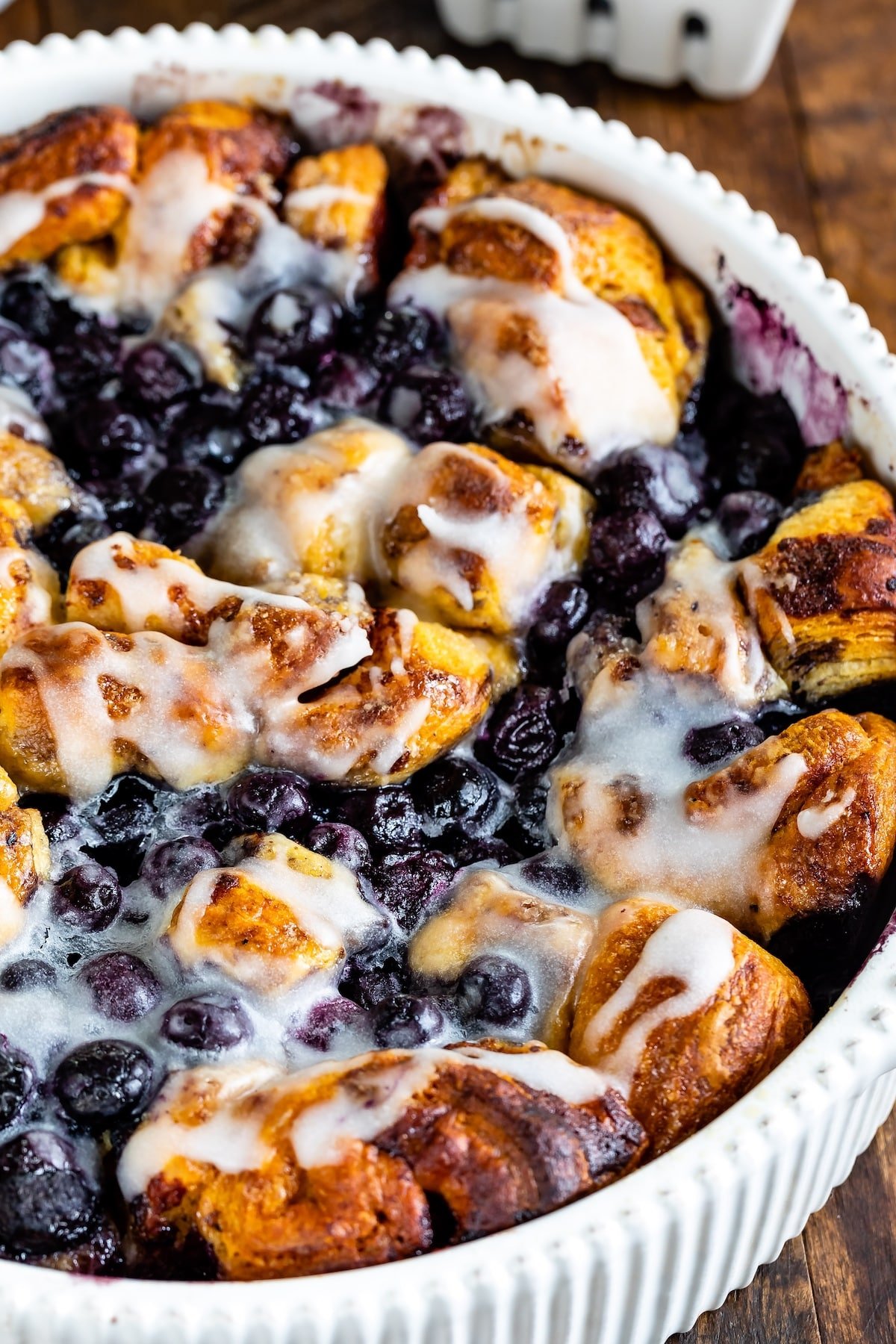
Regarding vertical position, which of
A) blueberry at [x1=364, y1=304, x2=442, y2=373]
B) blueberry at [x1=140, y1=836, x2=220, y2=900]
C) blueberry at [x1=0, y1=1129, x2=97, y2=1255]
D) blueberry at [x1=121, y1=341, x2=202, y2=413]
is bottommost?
blueberry at [x1=0, y1=1129, x2=97, y2=1255]

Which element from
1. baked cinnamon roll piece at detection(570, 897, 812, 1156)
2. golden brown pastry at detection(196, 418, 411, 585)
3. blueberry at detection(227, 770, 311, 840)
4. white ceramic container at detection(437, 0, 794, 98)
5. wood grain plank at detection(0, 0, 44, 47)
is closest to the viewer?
baked cinnamon roll piece at detection(570, 897, 812, 1156)

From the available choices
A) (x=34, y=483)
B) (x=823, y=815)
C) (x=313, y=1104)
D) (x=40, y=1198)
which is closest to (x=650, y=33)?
(x=34, y=483)

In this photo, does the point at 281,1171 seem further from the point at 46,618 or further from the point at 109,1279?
the point at 46,618

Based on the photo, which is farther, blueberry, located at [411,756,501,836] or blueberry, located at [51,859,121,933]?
blueberry, located at [411,756,501,836]

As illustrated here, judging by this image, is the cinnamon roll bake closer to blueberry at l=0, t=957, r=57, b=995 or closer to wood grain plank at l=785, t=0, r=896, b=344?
blueberry at l=0, t=957, r=57, b=995

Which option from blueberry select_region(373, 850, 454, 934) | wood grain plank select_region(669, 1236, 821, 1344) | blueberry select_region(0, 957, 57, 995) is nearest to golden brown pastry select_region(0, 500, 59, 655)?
blueberry select_region(0, 957, 57, 995)
